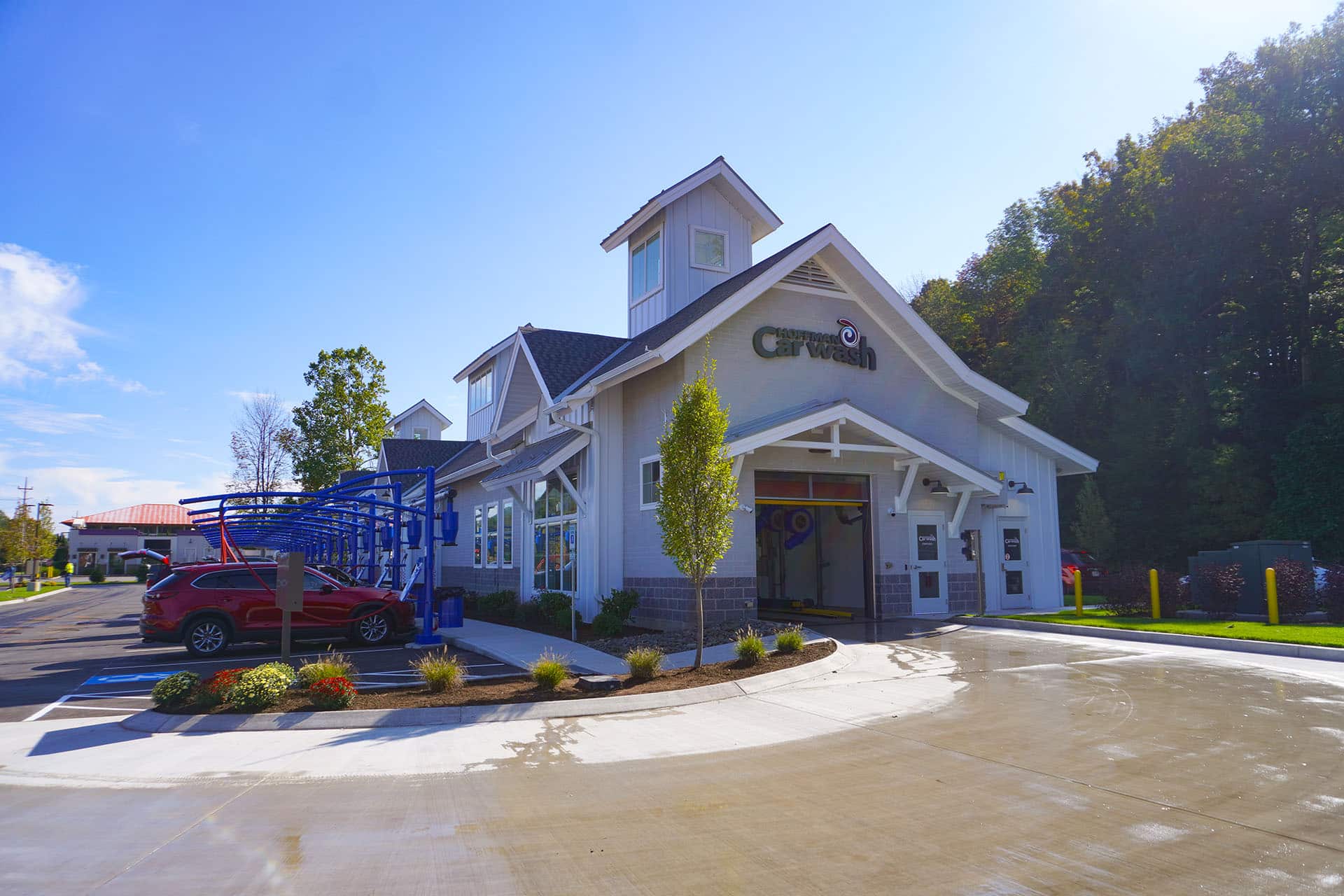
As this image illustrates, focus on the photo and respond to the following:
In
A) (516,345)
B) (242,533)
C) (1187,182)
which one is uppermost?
(1187,182)

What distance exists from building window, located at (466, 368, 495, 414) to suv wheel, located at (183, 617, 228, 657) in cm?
1505

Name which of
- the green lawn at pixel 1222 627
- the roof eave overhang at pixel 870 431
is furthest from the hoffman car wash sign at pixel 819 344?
the green lawn at pixel 1222 627

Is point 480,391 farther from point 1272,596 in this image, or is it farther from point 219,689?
point 1272,596

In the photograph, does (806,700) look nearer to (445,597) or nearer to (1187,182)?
(445,597)

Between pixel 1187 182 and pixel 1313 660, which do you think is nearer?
pixel 1313 660

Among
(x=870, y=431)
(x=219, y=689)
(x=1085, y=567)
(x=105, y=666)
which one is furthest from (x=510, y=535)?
(x=1085, y=567)

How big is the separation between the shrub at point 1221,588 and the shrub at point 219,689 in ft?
58.1

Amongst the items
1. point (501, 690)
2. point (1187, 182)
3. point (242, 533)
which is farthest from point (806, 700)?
point (1187, 182)

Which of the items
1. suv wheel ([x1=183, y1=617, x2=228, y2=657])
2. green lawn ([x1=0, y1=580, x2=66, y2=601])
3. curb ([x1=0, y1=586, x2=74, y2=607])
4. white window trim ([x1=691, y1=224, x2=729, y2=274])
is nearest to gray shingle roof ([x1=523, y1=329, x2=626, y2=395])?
white window trim ([x1=691, y1=224, x2=729, y2=274])

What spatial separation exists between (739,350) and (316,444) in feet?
121

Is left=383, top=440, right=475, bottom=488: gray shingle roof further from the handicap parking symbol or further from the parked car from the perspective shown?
the parked car

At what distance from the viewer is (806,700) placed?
10367 mm

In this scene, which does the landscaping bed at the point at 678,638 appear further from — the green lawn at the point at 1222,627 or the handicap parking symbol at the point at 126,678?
the handicap parking symbol at the point at 126,678

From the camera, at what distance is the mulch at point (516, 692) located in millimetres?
9875
